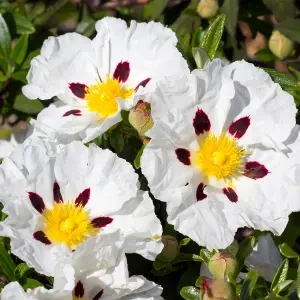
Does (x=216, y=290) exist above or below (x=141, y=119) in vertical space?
below

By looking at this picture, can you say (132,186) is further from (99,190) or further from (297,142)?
(297,142)

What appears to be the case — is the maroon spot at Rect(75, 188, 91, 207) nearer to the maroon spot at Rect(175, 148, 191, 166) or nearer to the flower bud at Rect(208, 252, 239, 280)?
the maroon spot at Rect(175, 148, 191, 166)

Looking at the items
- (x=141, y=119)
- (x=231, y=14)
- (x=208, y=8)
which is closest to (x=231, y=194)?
(x=141, y=119)

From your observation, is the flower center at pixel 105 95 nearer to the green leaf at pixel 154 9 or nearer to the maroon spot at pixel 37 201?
the maroon spot at pixel 37 201

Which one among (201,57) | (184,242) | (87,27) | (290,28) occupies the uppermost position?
(201,57)

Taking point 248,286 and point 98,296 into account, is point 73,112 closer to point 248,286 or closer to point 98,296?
point 98,296

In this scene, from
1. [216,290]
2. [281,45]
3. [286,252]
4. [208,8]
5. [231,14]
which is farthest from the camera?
[281,45]

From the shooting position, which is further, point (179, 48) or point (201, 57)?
point (179, 48)
